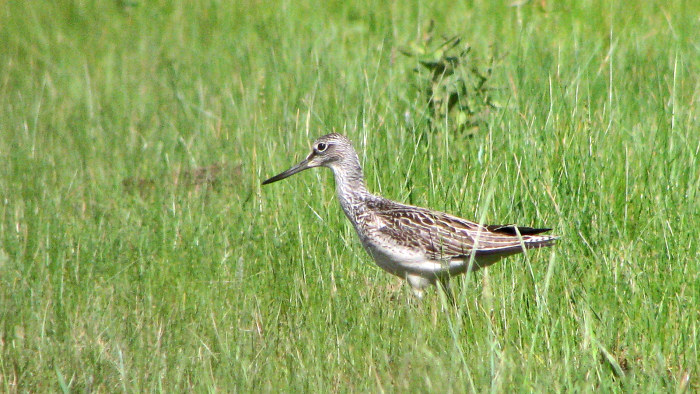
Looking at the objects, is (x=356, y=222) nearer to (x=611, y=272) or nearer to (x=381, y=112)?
(x=611, y=272)

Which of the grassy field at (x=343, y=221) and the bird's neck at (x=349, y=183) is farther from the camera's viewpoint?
the bird's neck at (x=349, y=183)

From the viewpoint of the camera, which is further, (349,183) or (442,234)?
(349,183)

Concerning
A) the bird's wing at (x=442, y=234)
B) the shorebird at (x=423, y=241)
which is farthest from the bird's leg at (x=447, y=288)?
the bird's wing at (x=442, y=234)

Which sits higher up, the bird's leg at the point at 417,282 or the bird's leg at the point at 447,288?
the bird's leg at the point at 417,282

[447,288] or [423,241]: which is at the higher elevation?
[423,241]

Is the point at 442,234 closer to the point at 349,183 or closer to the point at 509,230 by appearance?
the point at 509,230

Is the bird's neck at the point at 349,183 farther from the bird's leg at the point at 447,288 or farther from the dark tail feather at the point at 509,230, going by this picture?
the dark tail feather at the point at 509,230

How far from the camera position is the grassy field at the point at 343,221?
165 inches

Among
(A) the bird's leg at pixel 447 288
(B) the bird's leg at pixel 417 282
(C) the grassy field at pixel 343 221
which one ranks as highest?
(C) the grassy field at pixel 343 221

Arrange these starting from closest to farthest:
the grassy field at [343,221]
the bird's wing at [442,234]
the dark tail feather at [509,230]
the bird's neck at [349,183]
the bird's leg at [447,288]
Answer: the grassy field at [343,221], the dark tail feather at [509,230], the bird's wing at [442,234], the bird's leg at [447,288], the bird's neck at [349,183]

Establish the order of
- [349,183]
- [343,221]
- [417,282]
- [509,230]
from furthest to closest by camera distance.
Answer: [343,221], [349,183], [417,282], [509,230]

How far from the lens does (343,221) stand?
6.15 m

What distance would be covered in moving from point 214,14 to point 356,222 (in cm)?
696

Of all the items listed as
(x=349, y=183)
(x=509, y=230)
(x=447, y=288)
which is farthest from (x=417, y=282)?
(x=349, y=183)
